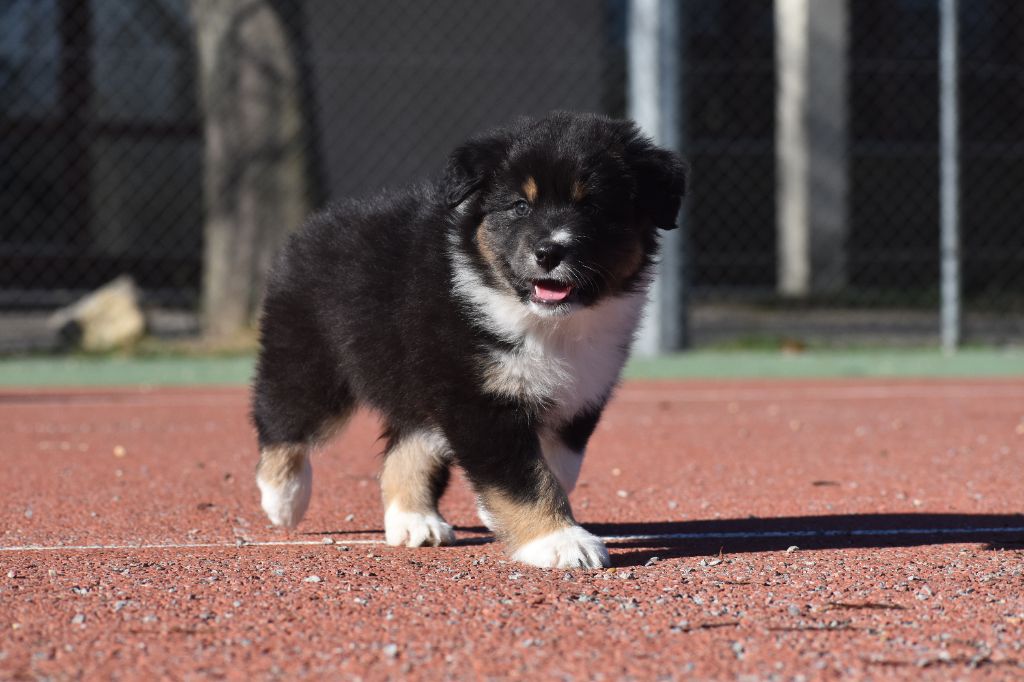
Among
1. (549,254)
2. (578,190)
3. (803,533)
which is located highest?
(578,190)

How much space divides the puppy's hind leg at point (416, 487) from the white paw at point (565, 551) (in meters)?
0.49

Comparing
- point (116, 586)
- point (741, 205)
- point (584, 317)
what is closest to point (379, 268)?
point (584, 317)

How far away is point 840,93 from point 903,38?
1.46 m

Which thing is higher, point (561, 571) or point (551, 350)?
point (551, 350)

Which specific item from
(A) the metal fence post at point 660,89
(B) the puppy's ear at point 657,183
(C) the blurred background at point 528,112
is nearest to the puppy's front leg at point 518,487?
(B) the puppy's ear at point 657,183

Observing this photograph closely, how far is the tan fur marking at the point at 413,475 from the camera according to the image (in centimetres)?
455

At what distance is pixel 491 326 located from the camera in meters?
4.11

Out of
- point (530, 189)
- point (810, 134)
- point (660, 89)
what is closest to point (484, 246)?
point (530, 189)

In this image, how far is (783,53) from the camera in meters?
15.4

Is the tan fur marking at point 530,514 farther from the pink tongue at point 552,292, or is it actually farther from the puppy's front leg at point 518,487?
the pink tongue at point 552,292

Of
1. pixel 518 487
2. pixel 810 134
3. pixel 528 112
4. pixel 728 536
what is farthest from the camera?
pixel 810 134

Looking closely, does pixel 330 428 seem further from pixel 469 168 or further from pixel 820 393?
pixel 820 393

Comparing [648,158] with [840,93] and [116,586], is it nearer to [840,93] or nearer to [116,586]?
[116,586]

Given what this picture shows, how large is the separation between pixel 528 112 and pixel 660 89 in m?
3.97
